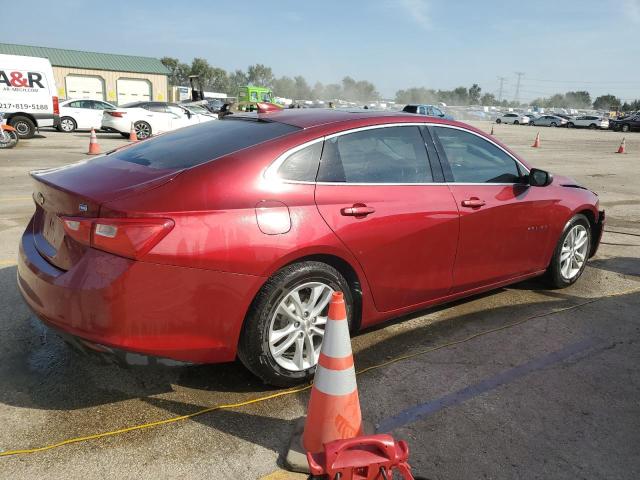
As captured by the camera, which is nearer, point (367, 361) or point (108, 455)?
point (108, 455)

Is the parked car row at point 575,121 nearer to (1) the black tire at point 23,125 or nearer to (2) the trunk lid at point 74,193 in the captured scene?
(1) the black tire at point 23,125

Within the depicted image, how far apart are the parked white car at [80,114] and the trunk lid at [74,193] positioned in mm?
20267

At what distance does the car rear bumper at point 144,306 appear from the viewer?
2.49 m

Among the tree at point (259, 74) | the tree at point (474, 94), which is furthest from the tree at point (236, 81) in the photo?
the tree at point (474, 94)

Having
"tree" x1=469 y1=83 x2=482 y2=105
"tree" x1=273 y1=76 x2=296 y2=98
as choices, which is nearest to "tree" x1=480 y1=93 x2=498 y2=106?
"tree" x1=469 y1=83 x2=482 y2=105

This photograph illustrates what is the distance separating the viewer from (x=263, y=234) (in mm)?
2740

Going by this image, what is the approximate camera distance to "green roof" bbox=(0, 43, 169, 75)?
48969 mm

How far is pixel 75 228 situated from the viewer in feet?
8.56

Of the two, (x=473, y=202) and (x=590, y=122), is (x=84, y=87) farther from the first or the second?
(x=473, y=202)

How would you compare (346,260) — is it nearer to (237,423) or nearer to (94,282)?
(237,423)

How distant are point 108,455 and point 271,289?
1083mm

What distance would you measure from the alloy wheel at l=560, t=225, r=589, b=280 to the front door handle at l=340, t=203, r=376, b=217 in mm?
2376

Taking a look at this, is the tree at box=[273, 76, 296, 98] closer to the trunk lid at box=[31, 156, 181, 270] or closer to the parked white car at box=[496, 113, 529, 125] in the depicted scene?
the parked white car at box=[496, 113, 529, 125]

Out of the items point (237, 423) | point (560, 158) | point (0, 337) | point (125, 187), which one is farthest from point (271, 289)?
point (560, 158)
